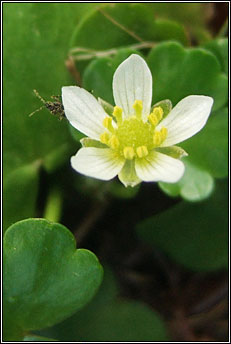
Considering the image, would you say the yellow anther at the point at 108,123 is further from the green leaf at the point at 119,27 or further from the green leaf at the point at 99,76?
the green leaf at the point at 119,27

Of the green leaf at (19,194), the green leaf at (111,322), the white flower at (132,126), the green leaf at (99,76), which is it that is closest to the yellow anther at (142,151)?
the white flower at (132,126)

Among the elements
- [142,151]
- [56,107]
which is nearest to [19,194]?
[56,107]

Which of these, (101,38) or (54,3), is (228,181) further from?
(54,3)

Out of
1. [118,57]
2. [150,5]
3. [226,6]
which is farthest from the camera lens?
[226,6]

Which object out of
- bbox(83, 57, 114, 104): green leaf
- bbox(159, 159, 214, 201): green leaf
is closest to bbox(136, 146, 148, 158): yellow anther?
bbox(159, 159, 214, 201): green leaf

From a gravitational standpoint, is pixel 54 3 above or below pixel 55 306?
above

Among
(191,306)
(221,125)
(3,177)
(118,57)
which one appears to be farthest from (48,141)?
(191,306)

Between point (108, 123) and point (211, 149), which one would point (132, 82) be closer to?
point (108, 123)
